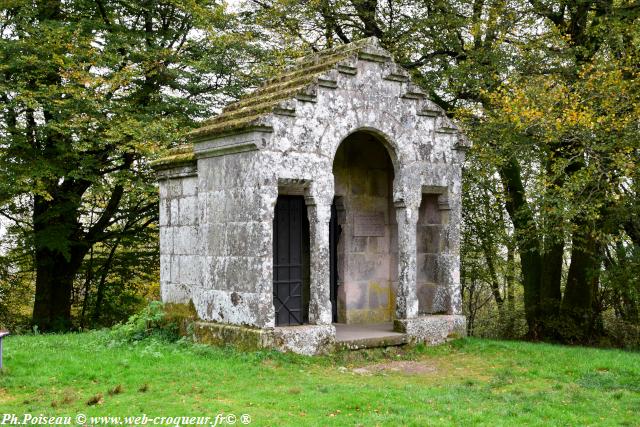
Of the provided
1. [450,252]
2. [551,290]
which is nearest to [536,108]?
[450,252]

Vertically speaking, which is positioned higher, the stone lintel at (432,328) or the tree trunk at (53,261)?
the tree trunk at (53,261)

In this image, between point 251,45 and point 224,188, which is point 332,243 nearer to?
point 224,188

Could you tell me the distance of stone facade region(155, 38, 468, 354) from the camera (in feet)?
34.7

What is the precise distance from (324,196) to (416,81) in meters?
7.55

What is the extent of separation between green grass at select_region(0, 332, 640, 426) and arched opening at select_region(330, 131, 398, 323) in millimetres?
1836

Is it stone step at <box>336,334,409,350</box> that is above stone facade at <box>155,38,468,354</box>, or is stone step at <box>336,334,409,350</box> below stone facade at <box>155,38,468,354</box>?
below

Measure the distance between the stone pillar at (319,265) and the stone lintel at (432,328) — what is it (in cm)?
141

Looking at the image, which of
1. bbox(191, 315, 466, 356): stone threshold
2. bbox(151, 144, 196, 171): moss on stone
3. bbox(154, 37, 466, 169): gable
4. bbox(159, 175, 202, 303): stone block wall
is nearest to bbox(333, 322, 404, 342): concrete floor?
bbox(191, 315, 466, 356): stone threshold

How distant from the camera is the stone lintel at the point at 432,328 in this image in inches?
460

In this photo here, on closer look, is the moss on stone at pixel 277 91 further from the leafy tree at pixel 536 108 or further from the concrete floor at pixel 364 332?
the concrete floor at pixel 364 332

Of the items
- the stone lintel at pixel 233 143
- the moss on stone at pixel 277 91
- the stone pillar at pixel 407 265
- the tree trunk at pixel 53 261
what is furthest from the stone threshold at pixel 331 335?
the tree trunk at pixel 53 261

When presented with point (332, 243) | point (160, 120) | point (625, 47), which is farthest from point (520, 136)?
point (160, 120)

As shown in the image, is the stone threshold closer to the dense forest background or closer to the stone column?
the stone column

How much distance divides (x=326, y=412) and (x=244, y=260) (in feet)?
11.4
